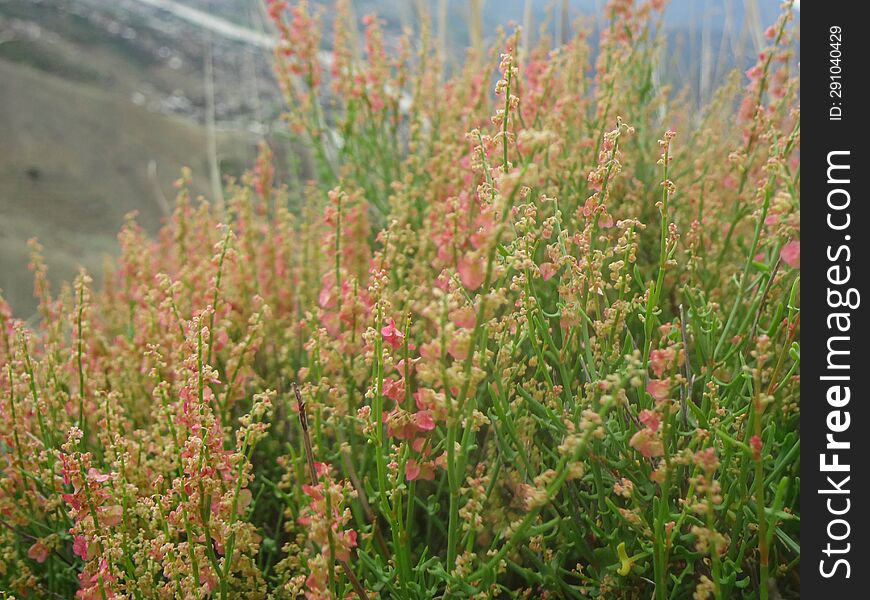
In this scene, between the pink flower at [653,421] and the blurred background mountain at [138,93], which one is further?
the blurred background mountain at [138,93]

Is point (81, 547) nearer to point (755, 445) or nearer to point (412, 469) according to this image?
point (412, 469)

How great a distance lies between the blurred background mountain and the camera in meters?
2.93

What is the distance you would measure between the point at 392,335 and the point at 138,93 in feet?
14.1

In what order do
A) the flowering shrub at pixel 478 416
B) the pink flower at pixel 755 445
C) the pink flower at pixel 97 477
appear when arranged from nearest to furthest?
the pink flower at pixel 755 445
the flowering shrub at pixel 478 416
the pink flower at pixel 97 477

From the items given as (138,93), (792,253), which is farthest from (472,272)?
(138,93)

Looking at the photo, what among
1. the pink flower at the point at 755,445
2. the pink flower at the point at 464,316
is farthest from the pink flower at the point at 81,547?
the pink flower at the point at 755,445

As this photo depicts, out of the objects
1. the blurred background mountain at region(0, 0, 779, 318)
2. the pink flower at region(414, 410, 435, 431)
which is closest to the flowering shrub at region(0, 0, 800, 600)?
the pink flower at region(414, 410, 435, 431)

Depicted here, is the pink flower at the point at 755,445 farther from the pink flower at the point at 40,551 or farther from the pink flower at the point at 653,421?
the pink flower at the point at 40,551

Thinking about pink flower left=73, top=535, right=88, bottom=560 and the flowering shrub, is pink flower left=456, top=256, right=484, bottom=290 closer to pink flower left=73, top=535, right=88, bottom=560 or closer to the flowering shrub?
the flowering shrub

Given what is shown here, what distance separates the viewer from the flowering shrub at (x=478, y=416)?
78 centimetres

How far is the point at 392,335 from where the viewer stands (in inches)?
35.2

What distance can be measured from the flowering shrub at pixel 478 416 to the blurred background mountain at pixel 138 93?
39.2 inches

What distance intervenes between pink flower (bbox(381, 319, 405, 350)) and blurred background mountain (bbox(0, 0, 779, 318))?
139 centimetres

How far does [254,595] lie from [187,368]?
0.33 metres
